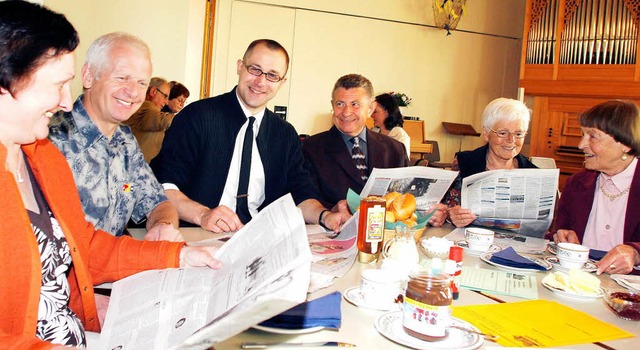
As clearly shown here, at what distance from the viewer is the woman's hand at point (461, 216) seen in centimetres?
236

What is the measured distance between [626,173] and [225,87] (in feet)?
17.2

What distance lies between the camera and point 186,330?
1.07 meters

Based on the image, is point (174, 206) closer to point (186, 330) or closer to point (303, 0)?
point (186, 330)

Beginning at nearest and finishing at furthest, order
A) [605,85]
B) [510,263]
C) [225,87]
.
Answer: [510,263]
[605,85]
[225,87]

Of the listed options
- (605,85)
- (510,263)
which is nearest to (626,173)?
(510,263)

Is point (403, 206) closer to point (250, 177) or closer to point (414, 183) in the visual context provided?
point (414, 183)

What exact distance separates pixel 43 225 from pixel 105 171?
70 centimetres

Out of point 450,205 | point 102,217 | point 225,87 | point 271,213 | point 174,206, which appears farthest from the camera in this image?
point 225,87

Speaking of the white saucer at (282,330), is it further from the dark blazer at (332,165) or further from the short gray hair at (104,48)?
the dark blazer at (332,165)

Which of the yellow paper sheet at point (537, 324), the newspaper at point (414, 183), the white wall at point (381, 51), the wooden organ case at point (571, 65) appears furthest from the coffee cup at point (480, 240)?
the wooden organ case at point (571, 65)

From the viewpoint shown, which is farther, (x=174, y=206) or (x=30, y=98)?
(x=174, y=206)

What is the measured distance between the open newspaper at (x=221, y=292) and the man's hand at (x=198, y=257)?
2 cm

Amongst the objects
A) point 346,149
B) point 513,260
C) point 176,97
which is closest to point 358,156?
point 346,149

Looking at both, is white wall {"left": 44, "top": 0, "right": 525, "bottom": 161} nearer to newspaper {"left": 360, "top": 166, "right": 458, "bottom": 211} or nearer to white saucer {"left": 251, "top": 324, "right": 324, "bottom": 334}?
newspaper {"left": 360, "top": 166, "right": 458, "bottom": 211}
